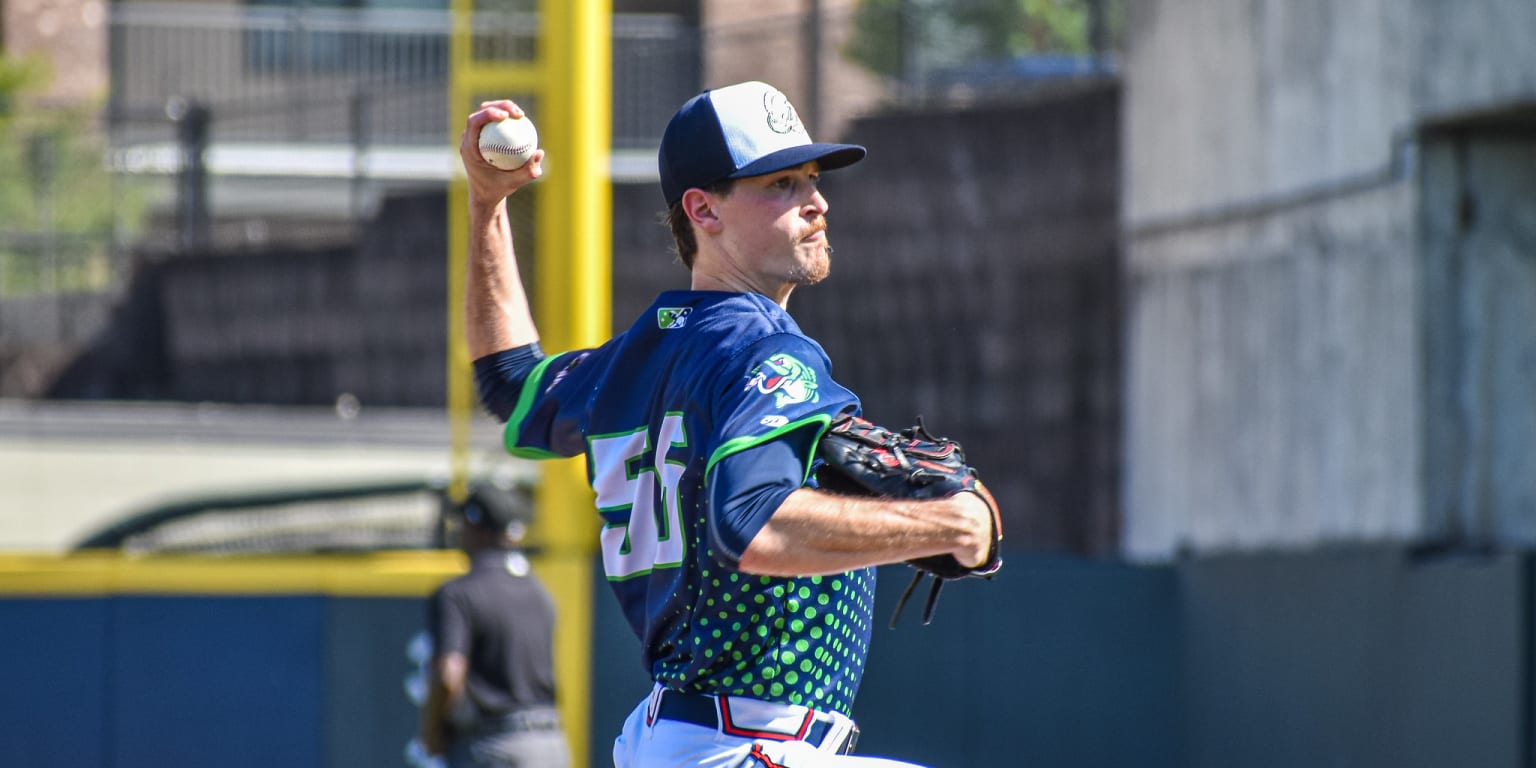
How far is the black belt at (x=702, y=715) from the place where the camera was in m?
3.36

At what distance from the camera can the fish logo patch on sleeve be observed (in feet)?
10.3

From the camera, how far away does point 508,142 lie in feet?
12.4

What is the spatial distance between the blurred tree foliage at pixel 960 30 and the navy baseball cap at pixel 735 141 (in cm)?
826

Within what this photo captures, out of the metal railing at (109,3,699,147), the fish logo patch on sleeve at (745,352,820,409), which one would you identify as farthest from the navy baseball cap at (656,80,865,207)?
the metal railing at (109,3,699,147)

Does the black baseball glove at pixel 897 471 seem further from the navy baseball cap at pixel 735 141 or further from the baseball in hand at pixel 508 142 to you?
the baseball in hand at pixel 508 142

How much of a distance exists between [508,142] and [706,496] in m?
0.92

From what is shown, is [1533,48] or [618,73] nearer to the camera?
[1533,48]

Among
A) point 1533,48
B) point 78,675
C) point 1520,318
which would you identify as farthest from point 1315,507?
point 78,675

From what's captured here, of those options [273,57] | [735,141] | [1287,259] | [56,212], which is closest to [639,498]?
[735,141]

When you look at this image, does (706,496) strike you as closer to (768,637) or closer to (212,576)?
(768,637)

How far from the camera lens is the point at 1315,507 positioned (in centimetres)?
856

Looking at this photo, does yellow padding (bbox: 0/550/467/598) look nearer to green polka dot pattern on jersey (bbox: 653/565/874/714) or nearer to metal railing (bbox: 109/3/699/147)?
green polka dot pattern on jersey (bbox: 653/565/874/714)

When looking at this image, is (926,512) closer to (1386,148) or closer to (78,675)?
(1386,148)

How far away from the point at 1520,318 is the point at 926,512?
5247 millimetres
